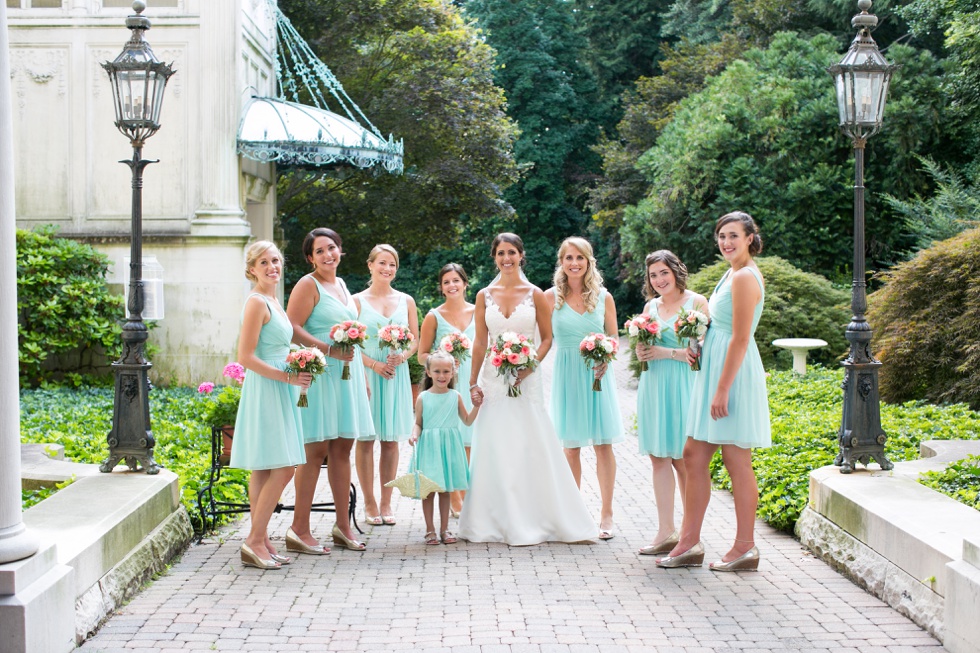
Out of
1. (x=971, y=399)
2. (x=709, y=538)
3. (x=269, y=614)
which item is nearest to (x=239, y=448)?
(x=269, y=614)

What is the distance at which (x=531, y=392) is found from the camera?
8.20m

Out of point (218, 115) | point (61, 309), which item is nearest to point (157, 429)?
point (61, 309)

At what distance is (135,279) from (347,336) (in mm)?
1840

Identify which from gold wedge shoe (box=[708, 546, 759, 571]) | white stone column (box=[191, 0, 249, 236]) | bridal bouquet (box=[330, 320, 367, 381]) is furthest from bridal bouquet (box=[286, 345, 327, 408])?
white stone column (box=[191, 0, 249, 236])

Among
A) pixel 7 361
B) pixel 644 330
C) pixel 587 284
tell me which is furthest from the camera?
pixel 587 284

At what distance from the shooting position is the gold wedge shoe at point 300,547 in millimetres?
7602

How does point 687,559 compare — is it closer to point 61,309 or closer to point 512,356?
point 512,356

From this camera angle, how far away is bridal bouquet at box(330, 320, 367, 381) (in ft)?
25.1

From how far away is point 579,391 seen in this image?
847 cm

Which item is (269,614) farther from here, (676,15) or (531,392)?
(676,15)

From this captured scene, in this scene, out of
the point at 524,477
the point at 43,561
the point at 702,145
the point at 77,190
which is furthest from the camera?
the point at 702,145

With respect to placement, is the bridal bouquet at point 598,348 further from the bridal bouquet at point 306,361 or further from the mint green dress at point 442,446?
the bridal bouquet at point 306,361

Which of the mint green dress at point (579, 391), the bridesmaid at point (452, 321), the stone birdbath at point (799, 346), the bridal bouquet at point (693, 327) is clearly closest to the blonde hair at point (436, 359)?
the bridesmaid at point (452, 321)

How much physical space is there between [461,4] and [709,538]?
4076 cm
